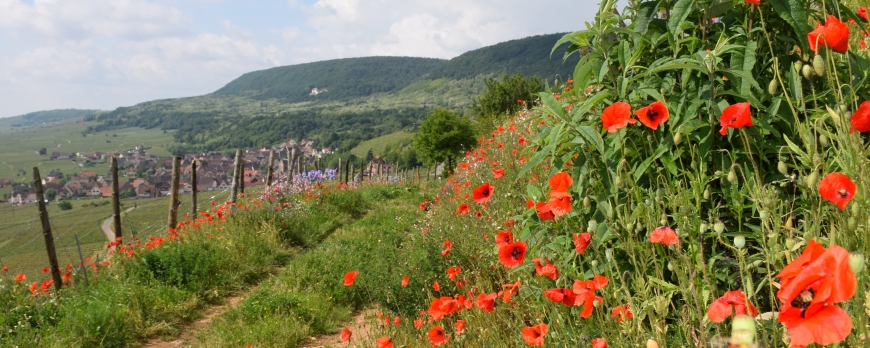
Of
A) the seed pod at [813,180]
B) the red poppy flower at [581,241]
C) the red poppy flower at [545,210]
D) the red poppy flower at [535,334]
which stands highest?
the seed pod at [813,180]

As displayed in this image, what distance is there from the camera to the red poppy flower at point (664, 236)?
1310 millimetres

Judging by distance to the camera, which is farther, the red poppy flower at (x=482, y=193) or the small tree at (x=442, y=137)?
the small tree at (x=442, y=137)

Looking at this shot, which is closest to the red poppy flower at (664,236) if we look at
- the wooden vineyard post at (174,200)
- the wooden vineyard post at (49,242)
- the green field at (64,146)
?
the wooden vineyard post at (49,242)

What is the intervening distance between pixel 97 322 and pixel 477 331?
399cm

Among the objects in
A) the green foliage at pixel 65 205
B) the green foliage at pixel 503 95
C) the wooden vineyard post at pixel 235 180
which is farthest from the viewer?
the green foliage at pixel 65 205

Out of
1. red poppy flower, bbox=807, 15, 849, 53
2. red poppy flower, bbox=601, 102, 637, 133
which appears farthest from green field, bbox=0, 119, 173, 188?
red poppy flower, bbox=807, 15, 849, 53

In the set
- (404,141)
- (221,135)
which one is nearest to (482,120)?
(404,141)

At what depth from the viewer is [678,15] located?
1.96 m

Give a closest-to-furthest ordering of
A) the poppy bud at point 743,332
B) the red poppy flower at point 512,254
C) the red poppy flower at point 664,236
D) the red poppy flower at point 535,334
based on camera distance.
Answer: the poppy bud at point 743,332 < the red poppy flower at point 664,236 < the red poppy flower at point 535,334 < the red poppy flower at point 512,254

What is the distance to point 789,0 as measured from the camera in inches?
74.5

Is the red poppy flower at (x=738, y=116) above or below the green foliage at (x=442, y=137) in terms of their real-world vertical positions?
above

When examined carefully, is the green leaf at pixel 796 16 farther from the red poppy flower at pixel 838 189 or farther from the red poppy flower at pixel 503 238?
the red poppy flower at pixel 503 238

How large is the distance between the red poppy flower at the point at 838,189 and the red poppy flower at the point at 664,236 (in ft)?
1.12

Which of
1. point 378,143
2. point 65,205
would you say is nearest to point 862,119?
point 65,205
